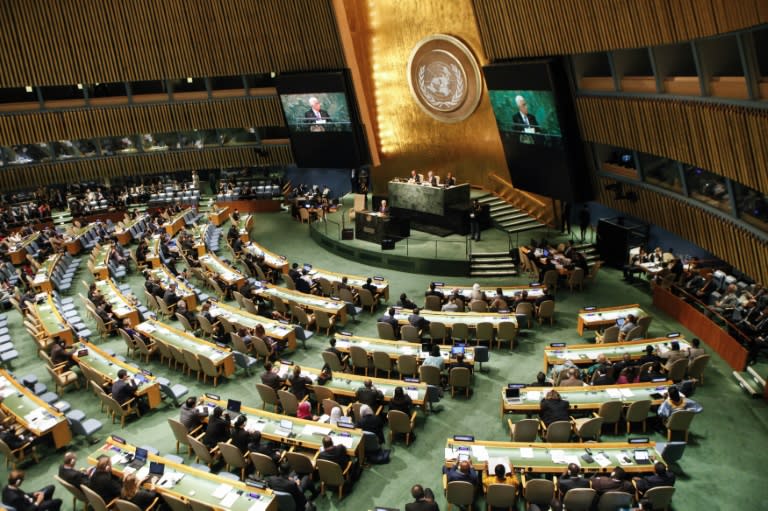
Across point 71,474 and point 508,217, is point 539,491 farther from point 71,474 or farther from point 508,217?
point 508,217

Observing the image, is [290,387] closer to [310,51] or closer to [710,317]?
[710,317]

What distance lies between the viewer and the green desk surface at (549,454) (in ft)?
26.3

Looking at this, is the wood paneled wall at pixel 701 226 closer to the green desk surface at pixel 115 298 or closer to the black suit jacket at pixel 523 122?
the black suit jacket at pixel 523 122

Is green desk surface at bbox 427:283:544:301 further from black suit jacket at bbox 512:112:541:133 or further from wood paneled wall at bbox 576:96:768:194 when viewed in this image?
black suit jacket at bbox 512:112:541:133

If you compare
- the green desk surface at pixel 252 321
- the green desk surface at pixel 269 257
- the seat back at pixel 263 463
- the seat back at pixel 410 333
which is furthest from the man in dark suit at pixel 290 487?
the green desk surface at pixel 269 257

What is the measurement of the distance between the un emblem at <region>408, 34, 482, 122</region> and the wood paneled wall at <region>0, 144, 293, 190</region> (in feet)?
30.5

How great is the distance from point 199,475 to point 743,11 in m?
10.7

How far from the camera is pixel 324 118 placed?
949 inches

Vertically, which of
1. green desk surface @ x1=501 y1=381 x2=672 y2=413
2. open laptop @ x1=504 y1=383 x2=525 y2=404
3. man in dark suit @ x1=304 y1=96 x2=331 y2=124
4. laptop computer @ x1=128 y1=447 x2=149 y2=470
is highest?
man in dark suit @ x1=304 y1=96 x2=331 y2=124

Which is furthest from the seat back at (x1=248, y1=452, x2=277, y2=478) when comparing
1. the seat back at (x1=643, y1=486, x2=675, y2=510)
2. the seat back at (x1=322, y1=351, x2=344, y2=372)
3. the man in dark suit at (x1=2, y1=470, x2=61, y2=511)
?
the seat back at (x1=643, y1=486, x2=675, y2=510)

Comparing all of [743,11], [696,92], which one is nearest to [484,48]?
[696,92]

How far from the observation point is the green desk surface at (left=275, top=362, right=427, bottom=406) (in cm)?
1017

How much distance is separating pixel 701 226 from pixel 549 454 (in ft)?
25.8

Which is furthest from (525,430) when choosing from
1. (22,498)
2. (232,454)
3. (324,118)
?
(324,118)
